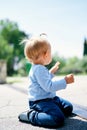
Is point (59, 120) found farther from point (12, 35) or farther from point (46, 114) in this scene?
point (12, 35)

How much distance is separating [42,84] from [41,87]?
0.30 feet

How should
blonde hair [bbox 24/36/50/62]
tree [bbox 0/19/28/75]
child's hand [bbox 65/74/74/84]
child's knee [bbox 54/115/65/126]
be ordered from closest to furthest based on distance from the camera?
child's knee [bbox 54/115/65/126], child's hand [bbox 65/74/74/84], blonde hair [bbox 24/36/50/62], tree [bbox 0/19/28/75]

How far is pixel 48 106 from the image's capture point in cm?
317

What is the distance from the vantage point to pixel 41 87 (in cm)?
328

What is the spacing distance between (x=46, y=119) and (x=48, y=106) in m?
0.18

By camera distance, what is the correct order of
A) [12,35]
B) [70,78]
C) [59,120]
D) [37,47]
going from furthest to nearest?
[12,35]
[37,47]
[70,78]
[59,120]

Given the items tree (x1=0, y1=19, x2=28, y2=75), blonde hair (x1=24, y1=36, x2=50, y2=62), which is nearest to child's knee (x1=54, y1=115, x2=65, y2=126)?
blonde hair (x1=24, y1=36, x2=50, y2=62)

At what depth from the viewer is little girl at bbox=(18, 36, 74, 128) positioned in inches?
122

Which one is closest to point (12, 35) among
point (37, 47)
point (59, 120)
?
point (37, 47)

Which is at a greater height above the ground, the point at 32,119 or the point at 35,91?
the point at 35,91

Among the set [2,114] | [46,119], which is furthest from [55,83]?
[2,114]

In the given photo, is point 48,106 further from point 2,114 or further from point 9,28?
point 9,28

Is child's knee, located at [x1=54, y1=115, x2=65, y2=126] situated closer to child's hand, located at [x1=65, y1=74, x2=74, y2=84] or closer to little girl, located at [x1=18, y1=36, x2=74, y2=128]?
little girl, located at [x1=18, y1=36, x2=74, y2=128]

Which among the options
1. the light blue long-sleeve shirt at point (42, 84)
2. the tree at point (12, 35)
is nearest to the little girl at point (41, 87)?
the light blue long-sleeve shirt at point (42, 84)
